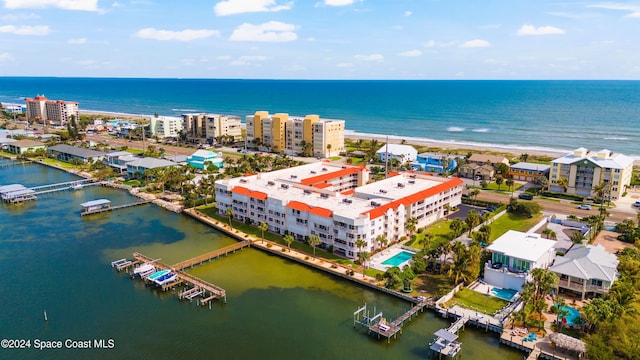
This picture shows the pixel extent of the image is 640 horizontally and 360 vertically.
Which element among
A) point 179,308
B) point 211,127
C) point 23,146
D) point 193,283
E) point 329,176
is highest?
point 211,127

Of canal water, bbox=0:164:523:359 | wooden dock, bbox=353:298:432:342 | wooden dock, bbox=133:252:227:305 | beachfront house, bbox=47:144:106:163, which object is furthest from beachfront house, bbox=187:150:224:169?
wooden dock, bbox=353:298:432:342

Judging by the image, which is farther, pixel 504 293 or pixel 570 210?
pixel 570 210

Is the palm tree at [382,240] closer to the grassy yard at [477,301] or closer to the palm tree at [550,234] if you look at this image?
the grassy yard at [477,301]

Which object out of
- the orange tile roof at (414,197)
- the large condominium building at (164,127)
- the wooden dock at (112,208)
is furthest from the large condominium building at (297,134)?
the orange tile roof at (414,197)

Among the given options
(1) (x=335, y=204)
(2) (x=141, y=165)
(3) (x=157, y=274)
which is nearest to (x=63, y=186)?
(2) (x=141, y=165)

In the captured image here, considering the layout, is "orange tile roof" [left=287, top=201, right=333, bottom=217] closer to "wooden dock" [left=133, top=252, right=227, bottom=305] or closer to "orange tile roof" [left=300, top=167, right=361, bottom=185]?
"orange tile roof" [left=300, top=167, right=361, bottom=185]

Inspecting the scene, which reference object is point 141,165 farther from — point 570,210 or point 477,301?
point 570,210

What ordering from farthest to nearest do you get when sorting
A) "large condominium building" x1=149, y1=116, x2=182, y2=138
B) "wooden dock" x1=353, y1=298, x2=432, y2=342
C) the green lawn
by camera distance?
1. "large condominium building" x1=149, y1=116, x2=182, y2=138
2. the green lawn
3. "wooden dock" x1=353, y1=298, x2=432, y2=342
